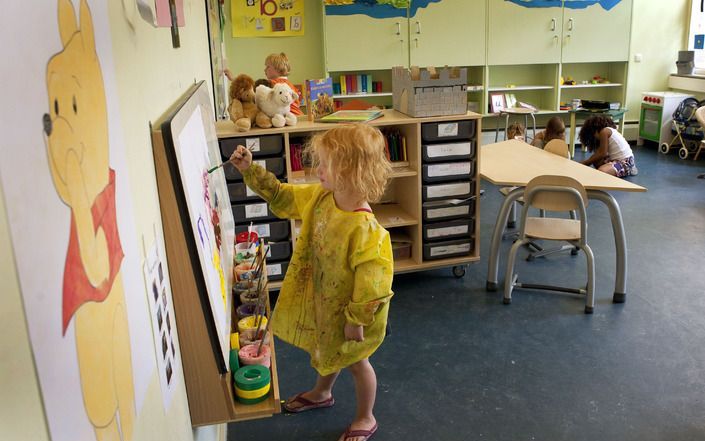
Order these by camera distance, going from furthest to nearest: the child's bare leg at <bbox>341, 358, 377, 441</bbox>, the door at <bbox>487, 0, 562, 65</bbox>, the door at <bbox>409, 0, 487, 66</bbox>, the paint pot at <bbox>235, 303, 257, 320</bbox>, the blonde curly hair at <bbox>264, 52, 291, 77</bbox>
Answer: the door at <bbox>487, 0, 562, 65</bbox>
the door at <bbox>409, 0, 487, 66</bbox>
the blonde curly hair at <bbox>264, 52, 291, 77</bbox>
the child's bare leg at <bbox>341, 358, 377, 441</bbox>
the paint pot at <bbox>235, 303, 257, 320</bbox>

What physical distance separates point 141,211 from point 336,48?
603cm

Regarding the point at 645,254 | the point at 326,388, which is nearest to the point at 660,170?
the point at 645,254

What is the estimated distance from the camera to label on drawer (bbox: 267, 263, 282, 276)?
3295 millimetres

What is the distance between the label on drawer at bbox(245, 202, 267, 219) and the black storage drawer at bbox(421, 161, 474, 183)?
0.92m

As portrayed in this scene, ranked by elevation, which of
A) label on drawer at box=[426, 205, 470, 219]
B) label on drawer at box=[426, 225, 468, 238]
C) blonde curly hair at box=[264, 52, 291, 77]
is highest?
blonde curly hair at box=[264, 52, 291, 77]

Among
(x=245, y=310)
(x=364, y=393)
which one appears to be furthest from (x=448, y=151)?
(x=245, y=310)

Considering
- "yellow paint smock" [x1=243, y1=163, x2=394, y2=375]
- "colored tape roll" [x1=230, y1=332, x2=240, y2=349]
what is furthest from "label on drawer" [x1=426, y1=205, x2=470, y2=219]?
"colored tape roll" [x1=230, y1=332, x2=240, y2=349]

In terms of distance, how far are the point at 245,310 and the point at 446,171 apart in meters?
1.90

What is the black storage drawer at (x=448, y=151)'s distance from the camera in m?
3.37

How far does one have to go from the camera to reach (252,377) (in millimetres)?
1472

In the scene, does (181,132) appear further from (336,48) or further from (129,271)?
(336,48)

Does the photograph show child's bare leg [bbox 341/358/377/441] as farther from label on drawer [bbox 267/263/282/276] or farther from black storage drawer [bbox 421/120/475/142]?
black storage drawer [bbox 421/120/475/142]

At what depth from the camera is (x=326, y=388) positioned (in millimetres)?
2445

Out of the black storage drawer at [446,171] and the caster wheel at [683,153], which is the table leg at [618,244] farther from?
the caster wheel at [683,153]
